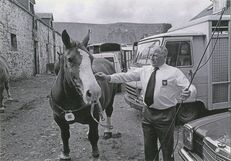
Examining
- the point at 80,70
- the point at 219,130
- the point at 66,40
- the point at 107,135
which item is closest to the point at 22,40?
the point at 107,135

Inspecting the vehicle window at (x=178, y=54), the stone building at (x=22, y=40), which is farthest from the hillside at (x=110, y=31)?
the vehicle window at (x=178, y=54)

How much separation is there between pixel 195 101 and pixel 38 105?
18.7 feet

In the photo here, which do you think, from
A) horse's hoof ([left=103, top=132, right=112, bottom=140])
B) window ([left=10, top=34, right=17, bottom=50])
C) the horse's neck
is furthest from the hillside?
the horse's neck

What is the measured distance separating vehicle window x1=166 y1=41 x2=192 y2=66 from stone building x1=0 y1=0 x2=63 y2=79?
34.4 ft

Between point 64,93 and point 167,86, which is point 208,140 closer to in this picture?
point 167,86

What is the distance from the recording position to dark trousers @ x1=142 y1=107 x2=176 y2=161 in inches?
119

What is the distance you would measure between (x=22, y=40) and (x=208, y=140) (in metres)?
17.7

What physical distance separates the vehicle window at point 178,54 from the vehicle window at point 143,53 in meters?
0.40

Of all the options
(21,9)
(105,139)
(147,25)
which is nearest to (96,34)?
(147,25)

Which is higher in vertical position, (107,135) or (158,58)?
(158,58)

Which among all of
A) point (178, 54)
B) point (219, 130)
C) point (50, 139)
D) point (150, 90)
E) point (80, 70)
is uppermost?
point (178, 54)

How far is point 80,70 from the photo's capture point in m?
3.25

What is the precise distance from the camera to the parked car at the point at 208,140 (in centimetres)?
214

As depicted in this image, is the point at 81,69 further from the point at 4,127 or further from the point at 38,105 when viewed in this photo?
the point at 38,105
